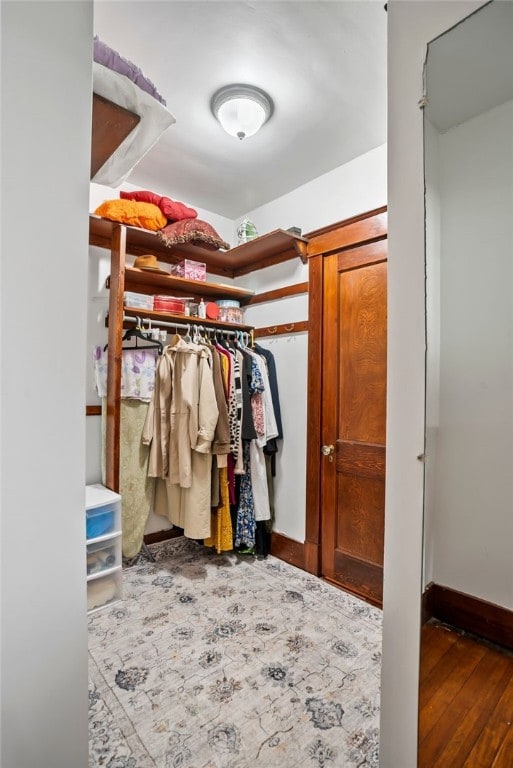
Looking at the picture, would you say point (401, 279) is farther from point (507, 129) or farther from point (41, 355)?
point (41, 355)

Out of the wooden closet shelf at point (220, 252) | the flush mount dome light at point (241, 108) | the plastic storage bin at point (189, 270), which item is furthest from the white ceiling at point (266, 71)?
the plastic storage bin at point (189, 270)

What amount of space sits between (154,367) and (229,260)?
1.08 metres

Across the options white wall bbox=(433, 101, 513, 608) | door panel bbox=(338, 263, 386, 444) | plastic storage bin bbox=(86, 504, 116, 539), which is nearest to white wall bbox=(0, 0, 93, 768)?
white wall bbox=(433, 101, 513, 608)

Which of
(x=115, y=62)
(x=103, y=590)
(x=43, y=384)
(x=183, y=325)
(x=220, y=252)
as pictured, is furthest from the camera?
(x=220, y=252)

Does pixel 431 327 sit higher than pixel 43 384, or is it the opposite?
pixel 431 327

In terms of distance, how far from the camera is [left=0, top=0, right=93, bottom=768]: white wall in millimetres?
490

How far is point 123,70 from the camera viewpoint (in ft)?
3.05

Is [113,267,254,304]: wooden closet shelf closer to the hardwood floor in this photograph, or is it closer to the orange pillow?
the orange pillow

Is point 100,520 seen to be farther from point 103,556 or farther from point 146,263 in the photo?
point 146,263

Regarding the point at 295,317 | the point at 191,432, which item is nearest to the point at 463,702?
the point at 191,432

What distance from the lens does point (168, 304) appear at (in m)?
2.51

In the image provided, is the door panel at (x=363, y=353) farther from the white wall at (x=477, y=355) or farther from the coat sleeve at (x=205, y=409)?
the white wall at (x=477, y=355)

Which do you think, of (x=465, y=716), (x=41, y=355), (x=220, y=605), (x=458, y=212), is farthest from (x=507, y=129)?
(x=220, y=605)

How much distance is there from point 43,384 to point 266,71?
1795mm
